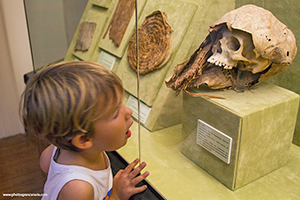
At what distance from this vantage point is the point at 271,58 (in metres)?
1.08

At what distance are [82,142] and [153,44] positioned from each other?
0.87m

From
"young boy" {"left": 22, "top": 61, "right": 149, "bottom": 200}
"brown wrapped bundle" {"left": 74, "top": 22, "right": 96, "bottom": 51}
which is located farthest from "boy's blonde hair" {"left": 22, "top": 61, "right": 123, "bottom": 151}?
"brown wrapped bundle" {"left": 74, "top": 22, "right": 96, "bottom": 51}

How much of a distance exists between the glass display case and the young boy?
385mm

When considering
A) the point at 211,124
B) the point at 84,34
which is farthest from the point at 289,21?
the point at 84,34

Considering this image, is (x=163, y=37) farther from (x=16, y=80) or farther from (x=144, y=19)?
(x=16, y=80)

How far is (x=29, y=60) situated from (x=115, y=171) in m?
1.02

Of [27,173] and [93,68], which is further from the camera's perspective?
[27,173]

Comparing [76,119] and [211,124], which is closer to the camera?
[76,119]

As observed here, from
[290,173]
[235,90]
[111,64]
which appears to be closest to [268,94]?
[235,90]

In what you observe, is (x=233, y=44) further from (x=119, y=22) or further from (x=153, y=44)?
(x=119, y=22)

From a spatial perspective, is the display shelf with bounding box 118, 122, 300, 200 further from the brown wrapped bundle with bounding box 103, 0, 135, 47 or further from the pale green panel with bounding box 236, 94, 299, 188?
the brown wrapped bundle with bounding box 103, 0, 135, 47

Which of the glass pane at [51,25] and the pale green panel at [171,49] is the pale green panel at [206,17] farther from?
the glass pane at [51,25]

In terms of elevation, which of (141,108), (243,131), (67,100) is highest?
(67,100)

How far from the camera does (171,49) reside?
4.78ft
